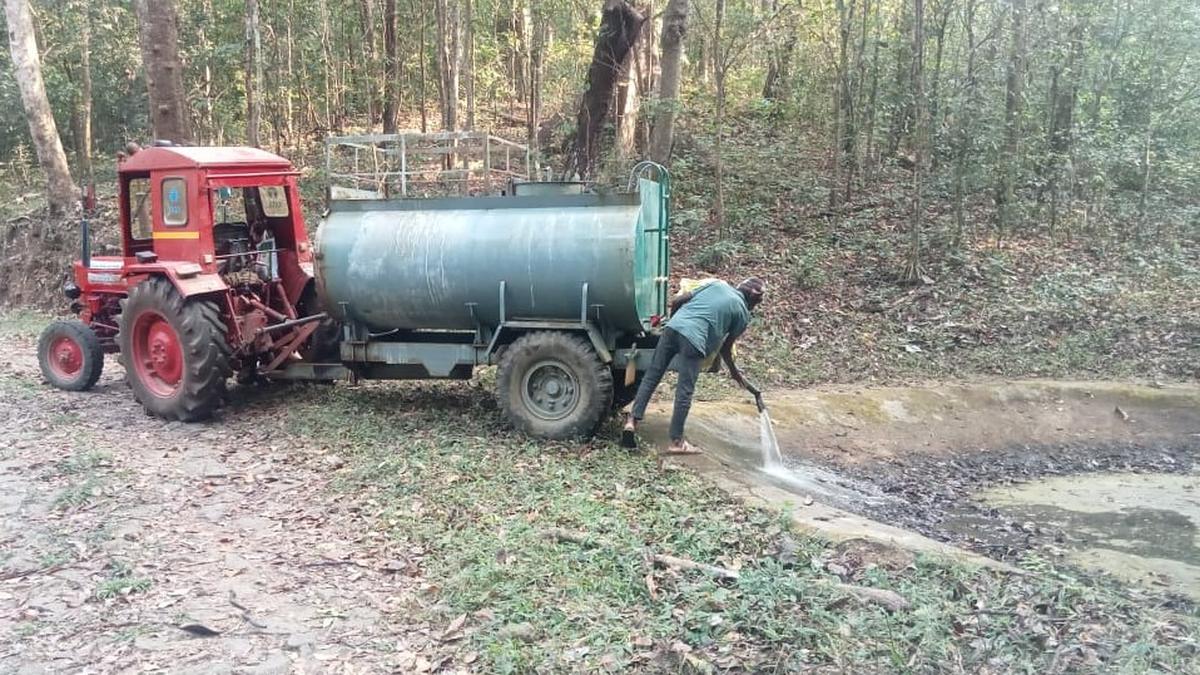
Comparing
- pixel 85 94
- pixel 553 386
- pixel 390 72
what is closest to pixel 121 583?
pixel 553 386

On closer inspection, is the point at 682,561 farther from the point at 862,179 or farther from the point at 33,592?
the point at 862,179

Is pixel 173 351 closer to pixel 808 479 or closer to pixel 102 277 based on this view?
pixel 102 277

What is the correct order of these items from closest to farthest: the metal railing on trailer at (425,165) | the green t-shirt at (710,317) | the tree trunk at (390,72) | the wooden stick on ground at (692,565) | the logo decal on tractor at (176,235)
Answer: the wooden stick on ground at (692,565), the green t-shirt at (710,317), the logo decal on tractor at (176,235), the metal railing on trailer at (425,165), the tree trunk at (390,72)

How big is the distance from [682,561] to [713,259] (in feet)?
29.4

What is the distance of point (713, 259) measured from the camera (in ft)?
43.7

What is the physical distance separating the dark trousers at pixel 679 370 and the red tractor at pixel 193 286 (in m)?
3.37

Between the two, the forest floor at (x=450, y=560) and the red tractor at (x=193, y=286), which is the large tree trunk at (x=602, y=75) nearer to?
the forest floor at (x=450, y=560)

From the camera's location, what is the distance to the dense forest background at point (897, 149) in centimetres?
1174

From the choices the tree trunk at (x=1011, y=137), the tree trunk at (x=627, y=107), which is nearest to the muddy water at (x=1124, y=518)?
the tree trunk at (x=1011, y=137)

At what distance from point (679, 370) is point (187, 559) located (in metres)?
3.82

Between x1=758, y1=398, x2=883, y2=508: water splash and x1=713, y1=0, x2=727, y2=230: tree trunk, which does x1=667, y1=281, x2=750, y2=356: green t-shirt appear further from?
x1=713, y1=0, x2=727, y2=230: tree trunk

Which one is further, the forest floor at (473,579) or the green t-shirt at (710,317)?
the green t-shirt at (710,317)

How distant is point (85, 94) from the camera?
21.3 meters

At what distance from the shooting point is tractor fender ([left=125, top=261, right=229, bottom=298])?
7.76 meters
